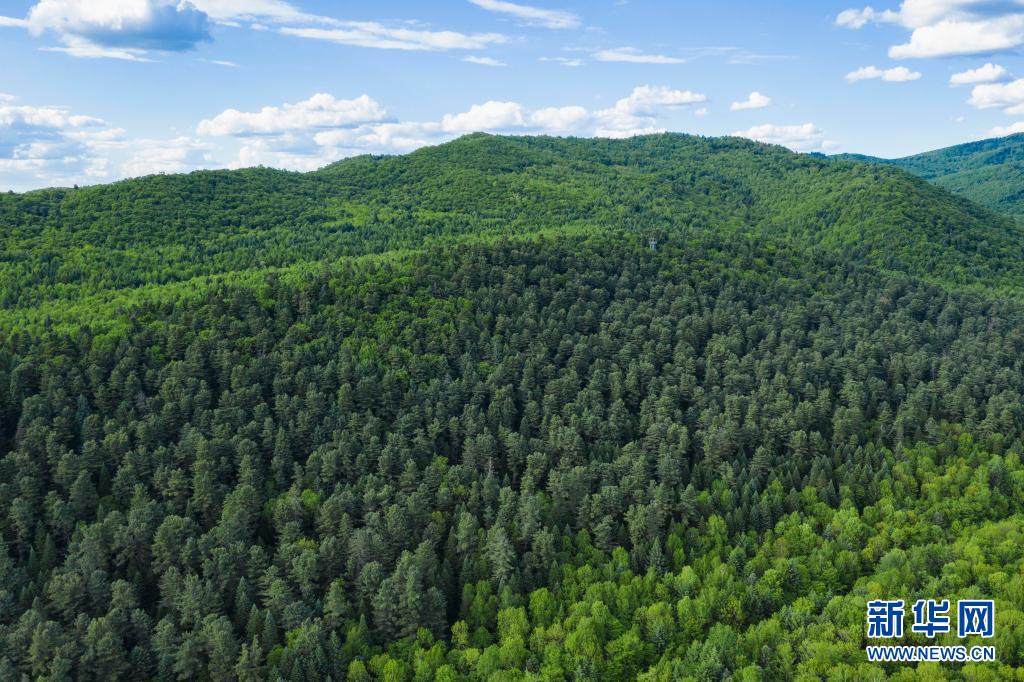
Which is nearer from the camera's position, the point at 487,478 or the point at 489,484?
the point at 489,484

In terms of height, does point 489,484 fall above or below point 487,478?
below

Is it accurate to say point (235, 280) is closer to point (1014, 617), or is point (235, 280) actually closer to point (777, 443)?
point (777, 443)

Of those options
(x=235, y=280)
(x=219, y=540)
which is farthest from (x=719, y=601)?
(x=235, y=280)

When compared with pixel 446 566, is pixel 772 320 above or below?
above
